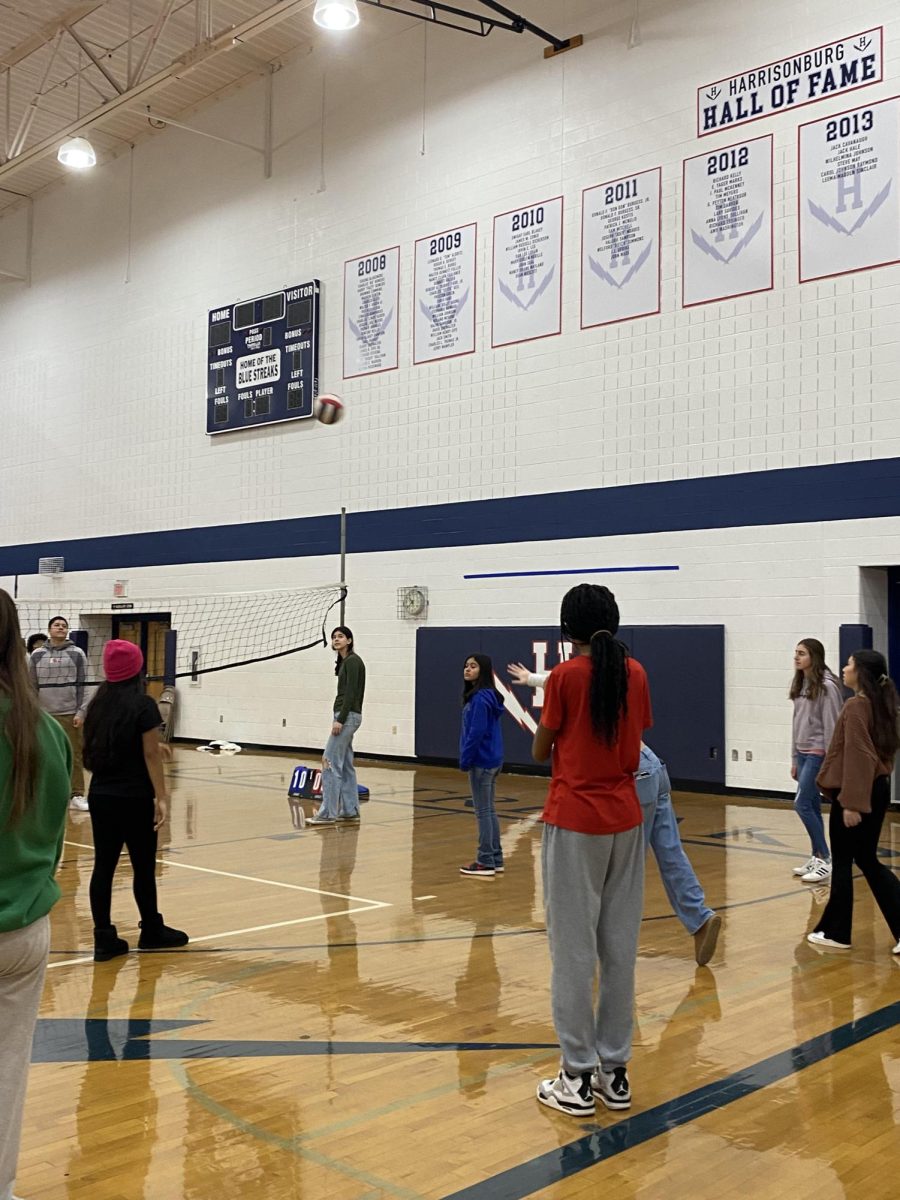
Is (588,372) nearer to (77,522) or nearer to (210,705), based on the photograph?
(210,705)

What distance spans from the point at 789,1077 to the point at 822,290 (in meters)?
10.2

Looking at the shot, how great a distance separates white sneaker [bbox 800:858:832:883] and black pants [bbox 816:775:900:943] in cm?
197

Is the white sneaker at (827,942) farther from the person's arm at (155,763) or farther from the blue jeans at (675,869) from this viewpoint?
the person's arm at (155,763)

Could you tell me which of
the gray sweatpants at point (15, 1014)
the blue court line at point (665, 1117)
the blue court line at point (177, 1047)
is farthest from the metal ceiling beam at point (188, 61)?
the gray sweatpants at point (15, 1014)

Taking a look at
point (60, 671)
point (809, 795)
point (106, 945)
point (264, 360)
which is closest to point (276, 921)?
point (106, 945)

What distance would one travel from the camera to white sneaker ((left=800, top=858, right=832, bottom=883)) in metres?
8.24

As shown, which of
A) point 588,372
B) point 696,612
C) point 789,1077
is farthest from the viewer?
point 588,372

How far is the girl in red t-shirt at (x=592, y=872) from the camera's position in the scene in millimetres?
3979

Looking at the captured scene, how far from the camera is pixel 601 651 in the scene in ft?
13.4

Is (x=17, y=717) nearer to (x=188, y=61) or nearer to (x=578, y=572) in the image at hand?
(x=578, y=572)

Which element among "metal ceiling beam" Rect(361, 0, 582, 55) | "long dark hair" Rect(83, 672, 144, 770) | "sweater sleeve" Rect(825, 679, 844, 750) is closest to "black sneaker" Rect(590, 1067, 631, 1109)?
"long dark hair" Rect(83, 672, 144, 770)

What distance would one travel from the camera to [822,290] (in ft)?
41.5

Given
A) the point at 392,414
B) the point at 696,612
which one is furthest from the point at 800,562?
the point at 392,414

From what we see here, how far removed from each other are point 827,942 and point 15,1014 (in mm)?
4736
